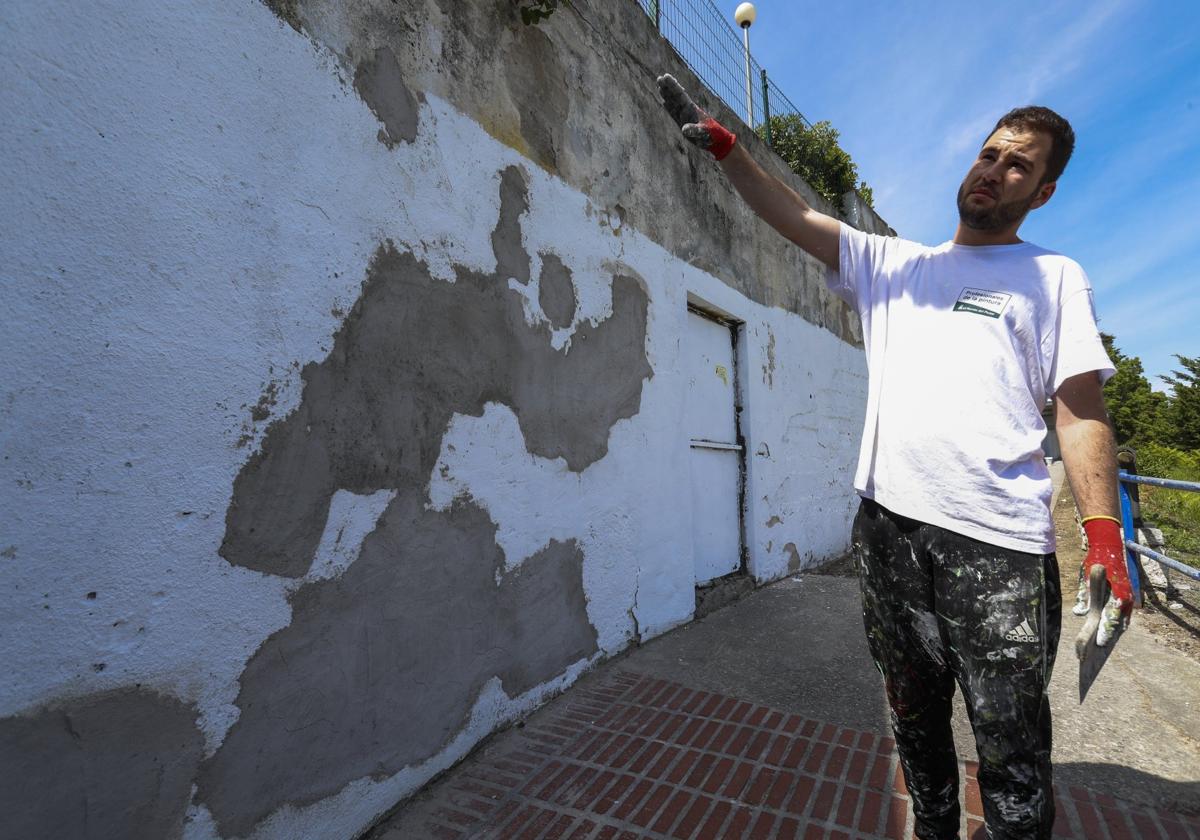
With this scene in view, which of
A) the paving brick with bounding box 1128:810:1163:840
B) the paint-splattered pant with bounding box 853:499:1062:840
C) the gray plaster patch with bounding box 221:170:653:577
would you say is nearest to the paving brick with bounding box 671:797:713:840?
the paint-splattered pant with bounding box 853:499:1062:840

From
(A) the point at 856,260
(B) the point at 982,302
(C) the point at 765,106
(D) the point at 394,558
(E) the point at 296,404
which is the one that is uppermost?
(C) the point at 765,106

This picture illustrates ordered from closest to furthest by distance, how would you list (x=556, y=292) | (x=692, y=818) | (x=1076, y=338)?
(x=1076, y=338)
(x=692, y=818)
(x=556, y=292)

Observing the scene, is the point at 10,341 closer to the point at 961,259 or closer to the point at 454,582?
the point at 454,582

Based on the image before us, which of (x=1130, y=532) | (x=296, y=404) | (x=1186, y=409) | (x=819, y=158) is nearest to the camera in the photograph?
(x=296, y=404)

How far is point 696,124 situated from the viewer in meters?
1.98

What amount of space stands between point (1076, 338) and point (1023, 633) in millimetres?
706

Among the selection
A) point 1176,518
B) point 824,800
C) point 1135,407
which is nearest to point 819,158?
point 1176,518

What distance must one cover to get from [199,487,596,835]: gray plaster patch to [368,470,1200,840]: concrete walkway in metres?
0.27

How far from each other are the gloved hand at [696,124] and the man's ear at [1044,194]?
841 millimetres

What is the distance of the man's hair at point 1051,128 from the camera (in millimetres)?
1640

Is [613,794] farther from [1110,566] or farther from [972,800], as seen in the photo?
[1110,566]

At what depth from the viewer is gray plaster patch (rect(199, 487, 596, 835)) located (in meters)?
1.70

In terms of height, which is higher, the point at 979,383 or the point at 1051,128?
the point at 1051,128

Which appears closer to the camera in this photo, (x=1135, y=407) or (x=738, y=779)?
(x=738, y=779)
